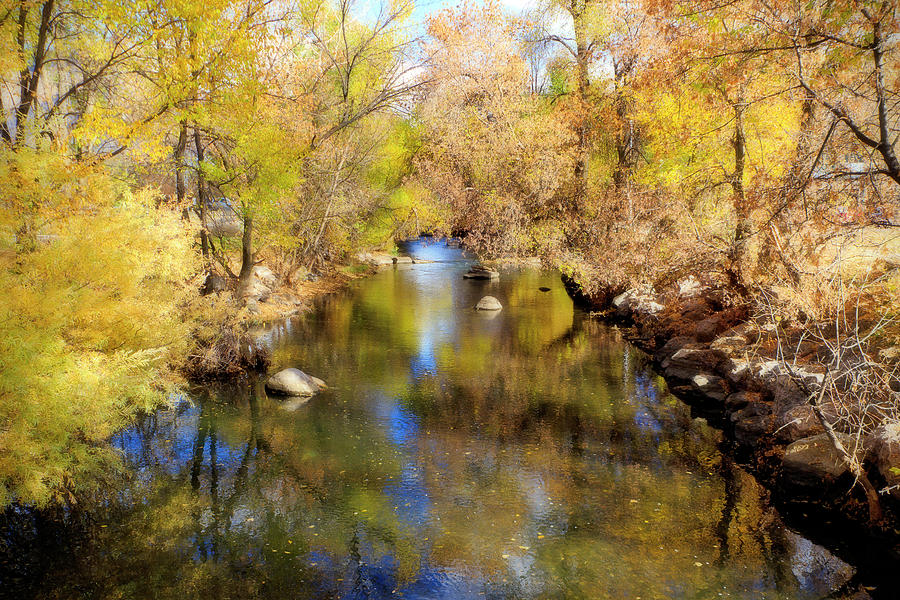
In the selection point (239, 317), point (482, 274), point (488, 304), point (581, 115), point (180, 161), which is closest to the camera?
point (239, 317)

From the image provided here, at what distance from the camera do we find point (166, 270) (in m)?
13.3

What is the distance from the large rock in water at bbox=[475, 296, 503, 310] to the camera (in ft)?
82.3

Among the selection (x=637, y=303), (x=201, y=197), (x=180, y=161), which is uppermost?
(x=180, y=161)

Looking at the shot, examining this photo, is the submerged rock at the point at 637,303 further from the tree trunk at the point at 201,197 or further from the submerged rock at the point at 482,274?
the tree trunk at the point at 201,197

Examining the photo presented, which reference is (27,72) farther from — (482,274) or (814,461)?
(482,274)

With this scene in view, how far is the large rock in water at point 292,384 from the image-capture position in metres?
14.5

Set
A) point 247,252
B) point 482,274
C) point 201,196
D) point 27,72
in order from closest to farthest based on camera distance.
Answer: point 27,72 < point 201,196 < point 247,252 < point 482,274

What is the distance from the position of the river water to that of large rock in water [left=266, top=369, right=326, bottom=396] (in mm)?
469

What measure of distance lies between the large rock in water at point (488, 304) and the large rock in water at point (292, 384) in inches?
440

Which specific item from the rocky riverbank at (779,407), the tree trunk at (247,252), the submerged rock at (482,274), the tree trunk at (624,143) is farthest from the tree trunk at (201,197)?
the submerged rock at (482,274)

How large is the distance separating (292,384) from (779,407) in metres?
10.5

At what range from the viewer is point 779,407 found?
1141cm

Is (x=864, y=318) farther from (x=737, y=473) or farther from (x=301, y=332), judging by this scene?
(x=301, y=332)

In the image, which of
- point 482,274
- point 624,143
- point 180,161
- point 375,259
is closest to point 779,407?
point 180,161
